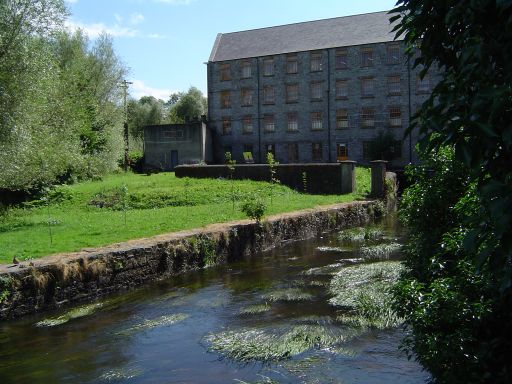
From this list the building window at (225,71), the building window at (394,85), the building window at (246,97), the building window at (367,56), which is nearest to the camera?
the building window at (394,85)

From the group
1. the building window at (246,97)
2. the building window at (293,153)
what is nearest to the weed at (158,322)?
the building window at (293,153)

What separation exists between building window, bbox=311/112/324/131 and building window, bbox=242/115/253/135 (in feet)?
20.1

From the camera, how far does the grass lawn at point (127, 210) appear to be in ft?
45.8

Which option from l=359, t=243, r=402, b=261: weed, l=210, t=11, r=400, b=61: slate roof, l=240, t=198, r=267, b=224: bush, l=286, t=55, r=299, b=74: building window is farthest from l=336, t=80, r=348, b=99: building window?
l=240, t=198, r=267, b=224: bush

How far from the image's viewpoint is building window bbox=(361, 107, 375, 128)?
149 ft

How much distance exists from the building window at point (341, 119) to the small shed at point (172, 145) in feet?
40.9

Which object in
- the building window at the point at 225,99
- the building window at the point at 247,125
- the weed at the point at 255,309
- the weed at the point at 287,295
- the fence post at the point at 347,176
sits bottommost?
the weed at the point at 255,309

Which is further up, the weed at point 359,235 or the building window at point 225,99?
the building window at point 225,99

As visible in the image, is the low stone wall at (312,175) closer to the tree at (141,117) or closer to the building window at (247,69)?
the building window at (247,69)

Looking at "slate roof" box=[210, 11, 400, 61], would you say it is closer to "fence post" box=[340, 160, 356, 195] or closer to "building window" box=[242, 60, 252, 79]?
"building window" box=[242, 60, 252, 79]

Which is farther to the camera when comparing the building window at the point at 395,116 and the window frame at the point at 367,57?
the window frame at the point at 367,57

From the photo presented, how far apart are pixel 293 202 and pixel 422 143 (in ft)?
67.9

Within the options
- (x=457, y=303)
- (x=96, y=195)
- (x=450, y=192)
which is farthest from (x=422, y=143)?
(x=96, y=195)

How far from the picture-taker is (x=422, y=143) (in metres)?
2.50
